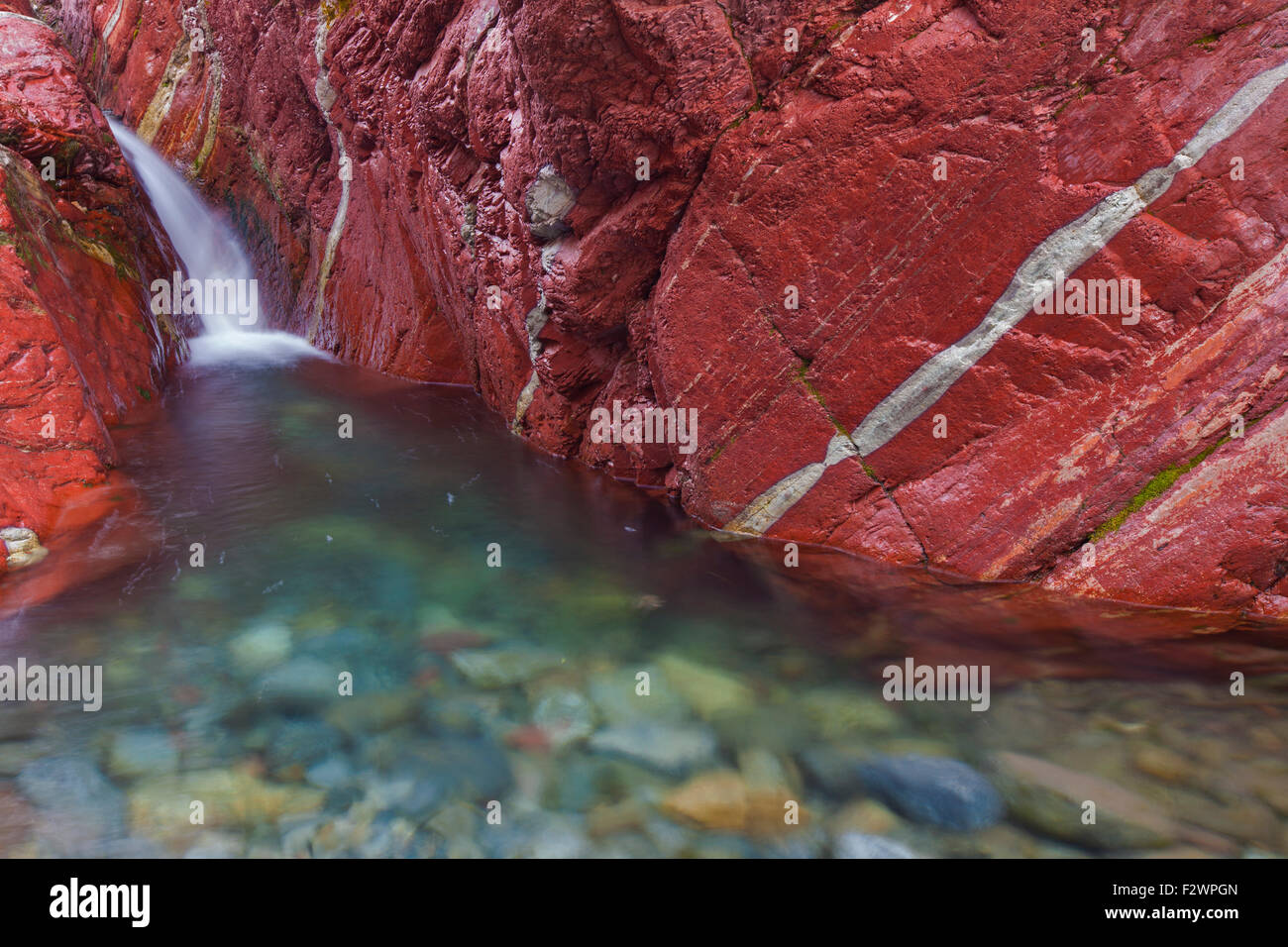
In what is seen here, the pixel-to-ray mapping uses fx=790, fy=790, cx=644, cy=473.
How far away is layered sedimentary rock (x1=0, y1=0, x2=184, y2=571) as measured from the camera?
585cm

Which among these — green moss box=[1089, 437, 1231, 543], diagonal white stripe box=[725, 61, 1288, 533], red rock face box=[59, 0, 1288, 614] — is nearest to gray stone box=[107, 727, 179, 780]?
red rock face box=[59, 0, 1288, 614]

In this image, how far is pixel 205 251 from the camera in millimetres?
13305

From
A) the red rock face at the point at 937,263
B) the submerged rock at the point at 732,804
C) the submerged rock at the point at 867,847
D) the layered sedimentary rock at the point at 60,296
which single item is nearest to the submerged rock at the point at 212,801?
the submerged rock at the point at 732,804

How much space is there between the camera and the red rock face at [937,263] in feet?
13.8

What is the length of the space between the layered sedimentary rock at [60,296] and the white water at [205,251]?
54.7 inches

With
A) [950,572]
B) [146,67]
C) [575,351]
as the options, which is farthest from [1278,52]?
→ [146,67]

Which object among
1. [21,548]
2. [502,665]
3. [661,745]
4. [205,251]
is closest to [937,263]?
[661,745]

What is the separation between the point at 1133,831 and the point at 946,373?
2.72m

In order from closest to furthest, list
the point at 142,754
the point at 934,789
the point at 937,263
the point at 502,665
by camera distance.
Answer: the point at 934,789 < the point at 142,754 < the point at 502,665 < the point at 937,263

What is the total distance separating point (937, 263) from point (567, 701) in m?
3.35

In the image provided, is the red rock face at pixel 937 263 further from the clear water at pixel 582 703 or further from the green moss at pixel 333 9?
the green moss at pixel 333 9

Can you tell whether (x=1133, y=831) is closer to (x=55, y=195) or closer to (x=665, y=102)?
(x=665, y=102)

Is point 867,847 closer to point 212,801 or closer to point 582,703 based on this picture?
point 582,703

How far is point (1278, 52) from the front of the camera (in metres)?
3.94
